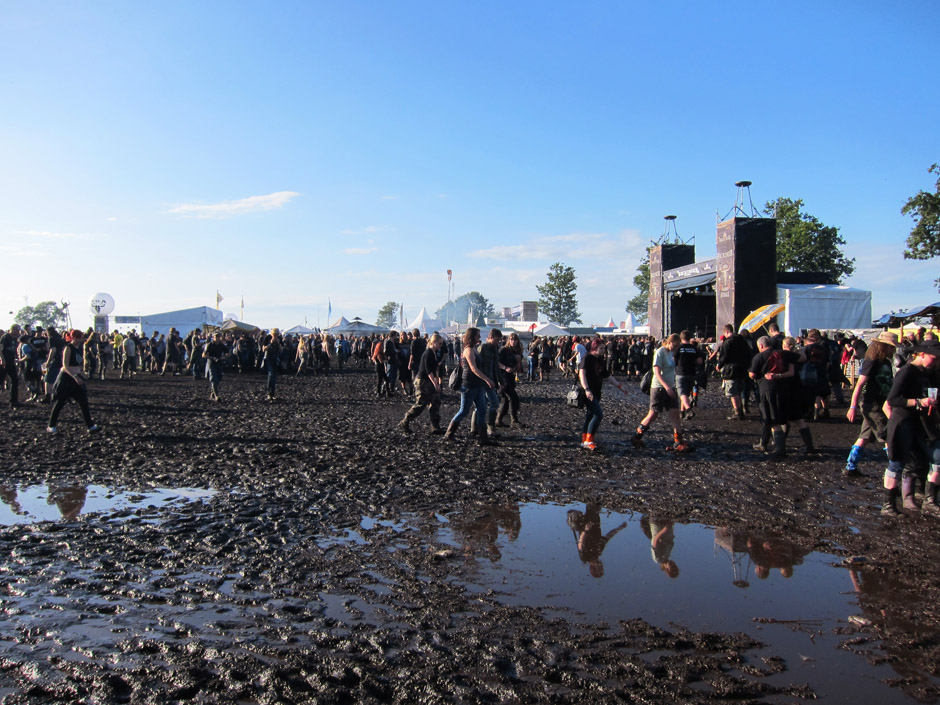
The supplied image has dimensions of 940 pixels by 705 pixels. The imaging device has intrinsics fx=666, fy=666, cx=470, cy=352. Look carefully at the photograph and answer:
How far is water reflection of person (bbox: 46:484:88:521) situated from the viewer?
19.6ft

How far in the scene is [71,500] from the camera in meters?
6.42

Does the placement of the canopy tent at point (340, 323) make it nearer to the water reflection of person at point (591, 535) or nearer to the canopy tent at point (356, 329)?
the canopy tent at point (356, 329)

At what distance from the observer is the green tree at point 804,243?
51562 millimetres

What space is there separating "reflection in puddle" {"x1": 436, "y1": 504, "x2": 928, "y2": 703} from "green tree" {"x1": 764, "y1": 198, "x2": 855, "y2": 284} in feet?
172

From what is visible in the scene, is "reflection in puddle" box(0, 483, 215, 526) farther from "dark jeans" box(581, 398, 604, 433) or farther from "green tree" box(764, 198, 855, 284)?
"green tree" box(764, 198, 855, 284)

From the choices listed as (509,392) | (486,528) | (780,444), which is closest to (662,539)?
(486,528)

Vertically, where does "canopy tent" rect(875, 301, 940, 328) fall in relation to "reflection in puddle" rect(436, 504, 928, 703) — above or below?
above

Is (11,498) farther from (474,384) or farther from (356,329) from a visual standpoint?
(356,329)

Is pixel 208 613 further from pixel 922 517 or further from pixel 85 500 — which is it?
pixel 922 517

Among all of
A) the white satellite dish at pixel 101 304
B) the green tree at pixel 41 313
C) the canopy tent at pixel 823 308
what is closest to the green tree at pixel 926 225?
the canopy tent at pixel 823 308

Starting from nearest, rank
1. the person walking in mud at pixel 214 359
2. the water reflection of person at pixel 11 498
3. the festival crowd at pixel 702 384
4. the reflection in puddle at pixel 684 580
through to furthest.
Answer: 1. the reflection in puddle at pixel 684 580
2. the festival crowd at pixel 702 384
3. the water reflection of person at pixel 11 498
4. the person walking in mud at pixel 214 359

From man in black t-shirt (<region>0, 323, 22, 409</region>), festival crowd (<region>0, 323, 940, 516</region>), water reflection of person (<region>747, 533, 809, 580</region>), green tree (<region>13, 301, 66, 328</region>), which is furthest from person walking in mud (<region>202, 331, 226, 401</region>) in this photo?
green tree (<region>13, 301, 66, 328</region>)

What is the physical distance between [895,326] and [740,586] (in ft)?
77.2

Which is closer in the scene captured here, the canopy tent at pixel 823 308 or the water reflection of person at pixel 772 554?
the water reflection of person at pixel 772 554
